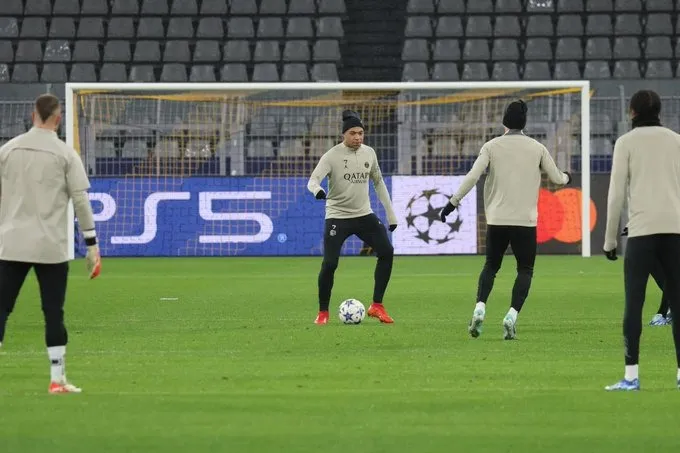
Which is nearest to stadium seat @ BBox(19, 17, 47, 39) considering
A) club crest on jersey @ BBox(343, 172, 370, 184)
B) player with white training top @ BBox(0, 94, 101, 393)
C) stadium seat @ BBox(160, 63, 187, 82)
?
stadium seat @ BBox(160, 63, 187, 82)

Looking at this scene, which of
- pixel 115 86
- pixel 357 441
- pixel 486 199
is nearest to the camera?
pixel 357 441

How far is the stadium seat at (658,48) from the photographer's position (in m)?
29.1

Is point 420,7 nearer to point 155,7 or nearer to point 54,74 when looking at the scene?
point 155,7

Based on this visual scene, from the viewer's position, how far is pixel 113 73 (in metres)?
29.2

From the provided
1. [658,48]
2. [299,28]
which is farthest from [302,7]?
[658,48]

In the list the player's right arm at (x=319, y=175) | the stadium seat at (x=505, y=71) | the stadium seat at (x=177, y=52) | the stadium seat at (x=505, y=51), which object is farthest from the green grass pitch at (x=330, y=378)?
the stadium seat at (x=177, y=52)

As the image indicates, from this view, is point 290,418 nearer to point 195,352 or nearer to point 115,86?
point 195,352

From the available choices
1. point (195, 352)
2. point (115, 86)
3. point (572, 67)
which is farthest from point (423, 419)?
point (572, 67)

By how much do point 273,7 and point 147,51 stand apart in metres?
3.11

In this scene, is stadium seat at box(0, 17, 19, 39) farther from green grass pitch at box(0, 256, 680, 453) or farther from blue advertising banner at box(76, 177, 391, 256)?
green grass pitch at box(0, 256, 680, 453)

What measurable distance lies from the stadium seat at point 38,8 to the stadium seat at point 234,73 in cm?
478

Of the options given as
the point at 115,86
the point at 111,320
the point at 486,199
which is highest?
the point at 115,86

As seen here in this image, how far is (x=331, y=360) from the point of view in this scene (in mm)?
9609

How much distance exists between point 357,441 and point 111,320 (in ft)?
25.3
